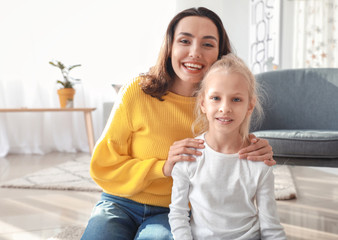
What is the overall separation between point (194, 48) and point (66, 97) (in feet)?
9.99

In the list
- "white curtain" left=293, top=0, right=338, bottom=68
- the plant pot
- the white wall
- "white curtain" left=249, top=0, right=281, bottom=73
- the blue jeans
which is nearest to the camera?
the blue jeans

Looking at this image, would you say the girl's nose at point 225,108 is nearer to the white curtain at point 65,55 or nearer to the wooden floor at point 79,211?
the wooden floor at point 79,211

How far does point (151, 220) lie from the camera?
1193 millimetres

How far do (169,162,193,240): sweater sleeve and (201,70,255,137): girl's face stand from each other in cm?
16

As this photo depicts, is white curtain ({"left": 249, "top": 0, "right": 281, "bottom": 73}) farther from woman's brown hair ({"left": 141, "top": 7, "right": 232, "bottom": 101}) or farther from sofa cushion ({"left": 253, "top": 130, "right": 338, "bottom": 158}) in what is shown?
woman's brown hair ({"left": 141, "top": 7, "right": 232, "bottom": 101})

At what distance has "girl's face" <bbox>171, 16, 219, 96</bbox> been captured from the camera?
46.8 inches

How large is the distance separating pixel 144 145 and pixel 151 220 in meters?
0.26

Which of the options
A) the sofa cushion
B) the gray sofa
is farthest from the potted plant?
the sofa cushion

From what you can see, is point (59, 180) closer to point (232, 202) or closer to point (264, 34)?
point (232, 202)

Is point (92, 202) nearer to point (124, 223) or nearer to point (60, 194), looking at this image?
point (60, 194)

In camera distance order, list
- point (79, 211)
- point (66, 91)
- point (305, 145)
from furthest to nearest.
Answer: point (66, 91)
point (79, 211)
point (305, 145)

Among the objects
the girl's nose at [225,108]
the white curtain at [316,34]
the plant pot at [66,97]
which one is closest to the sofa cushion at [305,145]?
Result: the girl's nose at [225,108]

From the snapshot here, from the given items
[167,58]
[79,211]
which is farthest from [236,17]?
[167,58]

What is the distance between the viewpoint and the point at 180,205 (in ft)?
3.33
